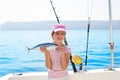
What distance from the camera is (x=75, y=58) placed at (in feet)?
9.56

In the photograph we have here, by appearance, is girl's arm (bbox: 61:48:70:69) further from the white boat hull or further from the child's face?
the white boat hull

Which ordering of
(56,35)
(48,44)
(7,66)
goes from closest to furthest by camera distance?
(48,44)
(56,35)
(7,66)

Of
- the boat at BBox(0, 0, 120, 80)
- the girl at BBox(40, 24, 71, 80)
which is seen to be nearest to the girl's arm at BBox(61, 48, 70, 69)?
the girl at BBox(40, 24, 71, 80)

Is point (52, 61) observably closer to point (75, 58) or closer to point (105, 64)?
point (75, 58)

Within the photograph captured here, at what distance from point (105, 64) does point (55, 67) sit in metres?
6.96

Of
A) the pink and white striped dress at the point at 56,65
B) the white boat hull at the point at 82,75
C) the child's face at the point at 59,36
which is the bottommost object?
the white boat hull at the point at 82,75

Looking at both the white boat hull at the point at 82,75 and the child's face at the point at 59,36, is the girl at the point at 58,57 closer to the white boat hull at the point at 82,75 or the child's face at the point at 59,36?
the child's face at the point at 59,36

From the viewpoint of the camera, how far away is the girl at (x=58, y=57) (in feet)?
7.22

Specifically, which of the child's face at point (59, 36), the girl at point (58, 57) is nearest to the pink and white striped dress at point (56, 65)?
the girl at point (58, 57)

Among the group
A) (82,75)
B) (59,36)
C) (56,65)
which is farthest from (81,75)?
(59,36)

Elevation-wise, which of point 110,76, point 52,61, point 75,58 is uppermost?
point 52,61

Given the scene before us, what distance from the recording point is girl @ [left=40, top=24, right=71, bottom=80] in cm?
220

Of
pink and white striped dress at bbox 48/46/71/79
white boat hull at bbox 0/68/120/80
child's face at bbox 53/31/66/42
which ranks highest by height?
child's face at bbox 53/31/66/42

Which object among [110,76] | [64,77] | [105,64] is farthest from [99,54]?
[64,77]
